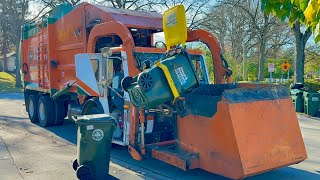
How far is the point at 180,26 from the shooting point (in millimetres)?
5152

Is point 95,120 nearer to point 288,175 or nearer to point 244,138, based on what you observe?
point 244,138

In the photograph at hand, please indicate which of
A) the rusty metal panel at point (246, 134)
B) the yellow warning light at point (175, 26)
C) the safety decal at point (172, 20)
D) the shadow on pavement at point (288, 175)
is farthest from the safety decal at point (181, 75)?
the shadow on pavement at point (288, 175)

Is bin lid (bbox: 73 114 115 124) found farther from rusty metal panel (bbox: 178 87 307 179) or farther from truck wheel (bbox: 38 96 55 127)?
truck wheel (bbox: 38 96 55 127)

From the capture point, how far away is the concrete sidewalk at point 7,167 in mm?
5570

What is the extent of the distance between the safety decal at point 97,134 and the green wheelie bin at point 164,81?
83 centimetres

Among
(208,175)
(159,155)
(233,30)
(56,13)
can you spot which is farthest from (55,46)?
(233,30)

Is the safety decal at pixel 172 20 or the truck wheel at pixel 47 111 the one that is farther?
the truck wheel at pixel 47 111

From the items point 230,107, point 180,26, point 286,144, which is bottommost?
point 286,144

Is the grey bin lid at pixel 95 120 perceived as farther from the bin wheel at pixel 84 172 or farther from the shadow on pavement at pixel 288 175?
the shadow on pavement at pixel 288 175

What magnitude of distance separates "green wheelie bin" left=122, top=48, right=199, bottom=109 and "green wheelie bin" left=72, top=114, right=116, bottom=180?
30.9 inches

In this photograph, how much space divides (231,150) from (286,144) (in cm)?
107

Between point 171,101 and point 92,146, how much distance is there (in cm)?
144

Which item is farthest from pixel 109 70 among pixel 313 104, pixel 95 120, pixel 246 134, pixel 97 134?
pixel 313 104

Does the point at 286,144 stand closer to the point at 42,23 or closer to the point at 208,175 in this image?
the point at 208,175
